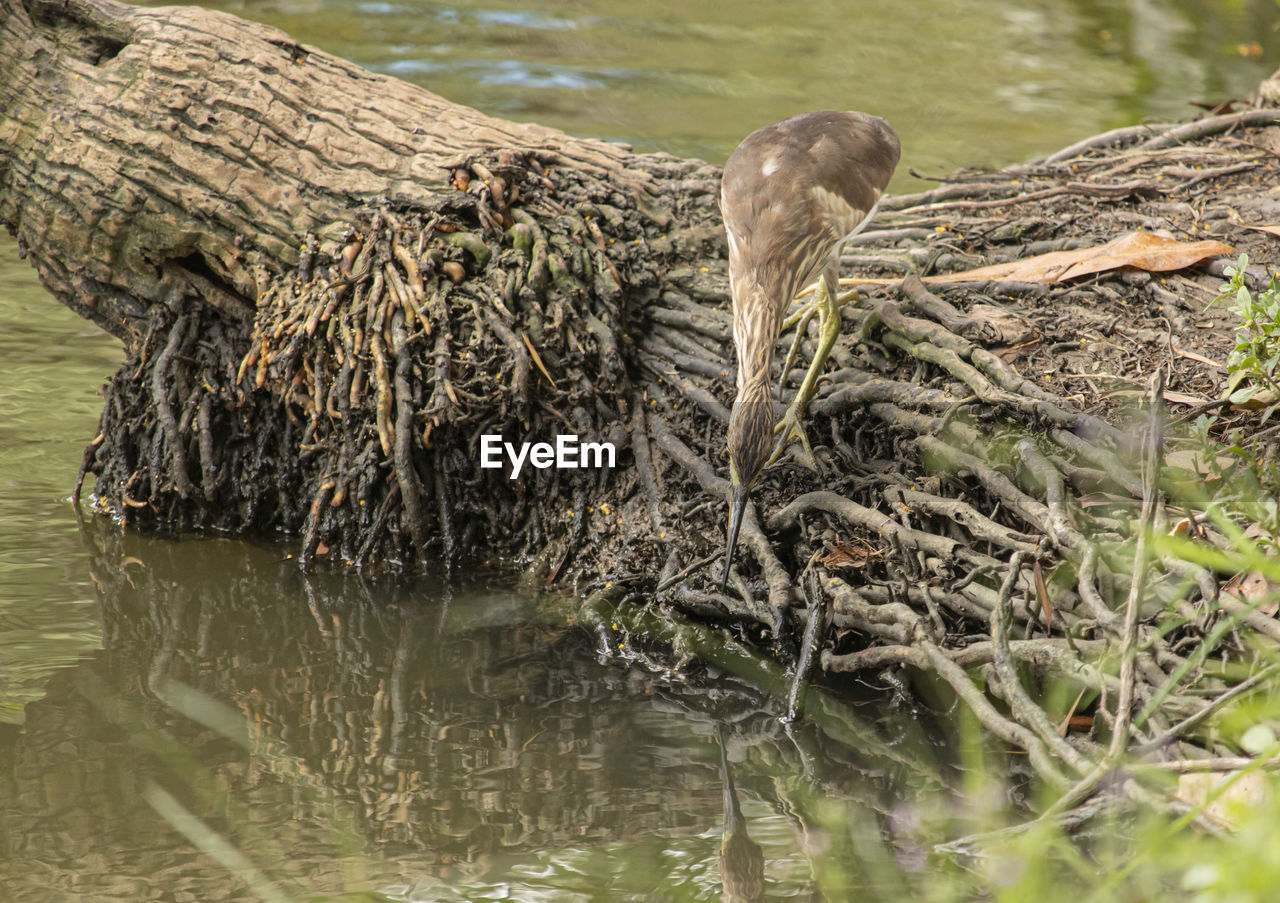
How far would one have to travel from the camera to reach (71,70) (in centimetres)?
523

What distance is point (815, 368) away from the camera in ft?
14.9

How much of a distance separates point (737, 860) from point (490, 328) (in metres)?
2.38

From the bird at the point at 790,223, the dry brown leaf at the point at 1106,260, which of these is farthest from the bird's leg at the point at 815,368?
the dry brown leaf at the point at 1106,260

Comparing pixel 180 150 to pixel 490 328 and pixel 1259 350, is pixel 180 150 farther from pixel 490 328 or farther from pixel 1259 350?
pixel 1259 350

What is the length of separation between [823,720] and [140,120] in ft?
12.0

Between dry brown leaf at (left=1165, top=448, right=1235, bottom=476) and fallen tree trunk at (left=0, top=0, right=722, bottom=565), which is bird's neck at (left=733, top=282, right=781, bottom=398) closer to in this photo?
fallen tree trunk at (left=0, top=0, right=722, bottom=565)

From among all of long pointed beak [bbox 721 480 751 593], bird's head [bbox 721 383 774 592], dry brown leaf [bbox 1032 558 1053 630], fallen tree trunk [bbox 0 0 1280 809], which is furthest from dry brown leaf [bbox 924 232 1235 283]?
dry brown leaf [bbox 1032 558 1053 630]

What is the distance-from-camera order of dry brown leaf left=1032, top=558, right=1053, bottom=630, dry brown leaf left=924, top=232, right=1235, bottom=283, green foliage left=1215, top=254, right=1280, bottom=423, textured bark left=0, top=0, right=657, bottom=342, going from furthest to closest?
textured bark left=0, top=0, right=657, bottom=342
dry brown leaf left=924, top=232, right=1235, bottom=283
green foliage left=1215, top=254, right=1280, bottom=423
dry brown leaf left=1032, top=558, right=1053, bottom=630

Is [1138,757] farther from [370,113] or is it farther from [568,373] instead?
[370,113]

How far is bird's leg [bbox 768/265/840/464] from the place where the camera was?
176 inches

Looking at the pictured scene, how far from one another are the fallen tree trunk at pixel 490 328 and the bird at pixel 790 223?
0.23 m

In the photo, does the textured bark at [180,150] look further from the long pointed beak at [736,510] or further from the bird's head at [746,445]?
the long pointed beak at [736,510]

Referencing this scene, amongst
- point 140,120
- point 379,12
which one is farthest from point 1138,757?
point 379,12

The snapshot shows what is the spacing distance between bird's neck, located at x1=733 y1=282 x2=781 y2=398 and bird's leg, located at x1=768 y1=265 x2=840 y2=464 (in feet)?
0.73
